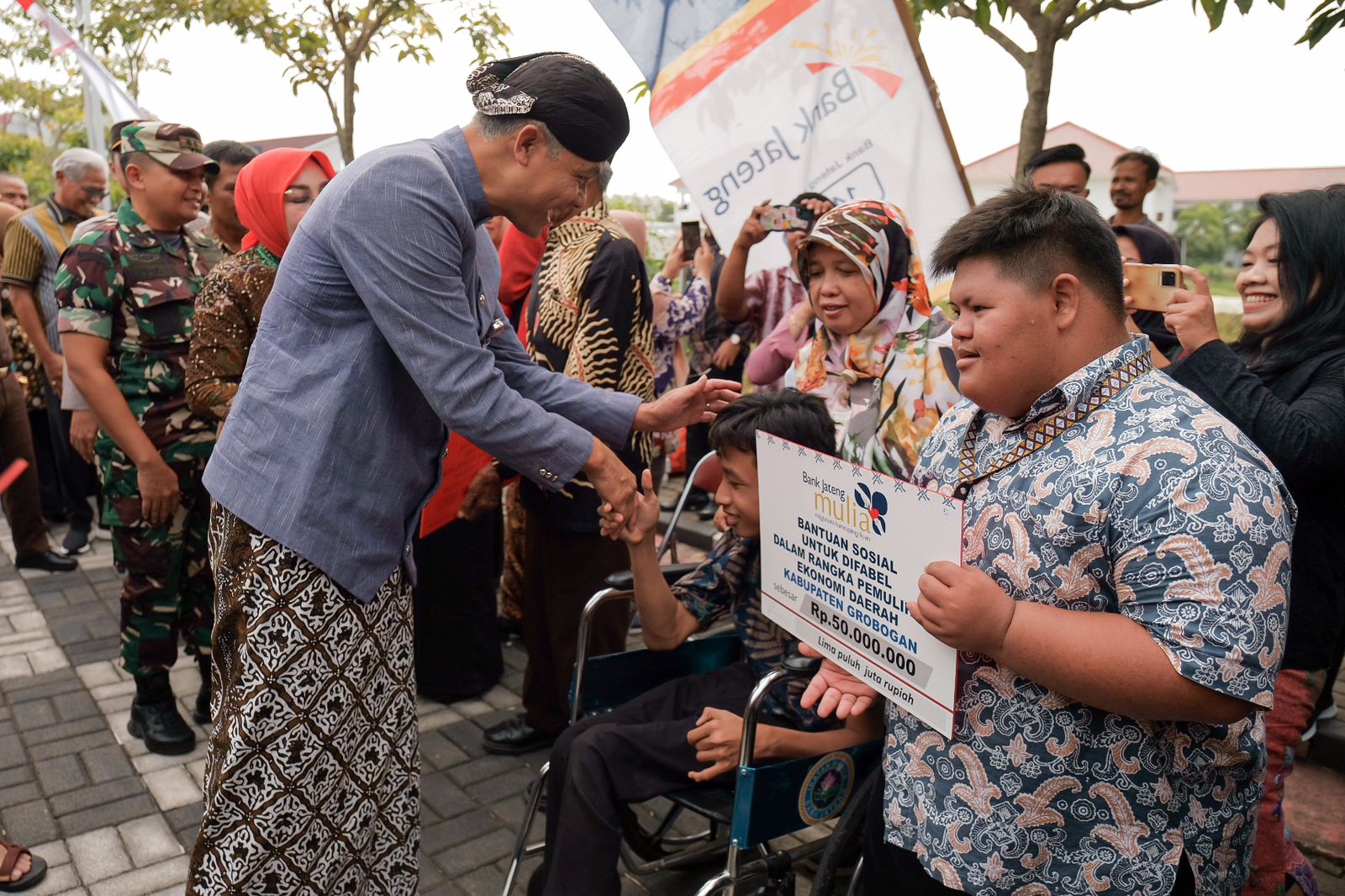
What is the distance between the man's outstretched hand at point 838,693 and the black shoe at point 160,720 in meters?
2.91

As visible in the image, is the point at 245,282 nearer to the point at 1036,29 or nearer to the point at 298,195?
the point at 298,195

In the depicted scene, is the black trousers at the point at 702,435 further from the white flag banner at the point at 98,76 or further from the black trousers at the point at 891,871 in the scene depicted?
the black trousers at the point at 891,871

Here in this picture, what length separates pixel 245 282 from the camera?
3.20 m

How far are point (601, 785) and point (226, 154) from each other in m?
3.11

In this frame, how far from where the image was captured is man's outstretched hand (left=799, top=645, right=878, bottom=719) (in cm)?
187

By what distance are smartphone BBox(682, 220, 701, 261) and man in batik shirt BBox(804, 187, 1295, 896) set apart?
230 inches

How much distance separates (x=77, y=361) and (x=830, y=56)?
9.58ft

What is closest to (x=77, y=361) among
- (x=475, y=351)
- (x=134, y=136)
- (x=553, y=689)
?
(x=134, y=136)

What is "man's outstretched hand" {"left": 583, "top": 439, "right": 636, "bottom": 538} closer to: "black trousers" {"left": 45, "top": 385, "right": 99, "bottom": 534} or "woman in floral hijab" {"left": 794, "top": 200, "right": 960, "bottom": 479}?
"woman in floral hijab" {"left": 794, "top": 200, "right": 960, "bottom": 479}

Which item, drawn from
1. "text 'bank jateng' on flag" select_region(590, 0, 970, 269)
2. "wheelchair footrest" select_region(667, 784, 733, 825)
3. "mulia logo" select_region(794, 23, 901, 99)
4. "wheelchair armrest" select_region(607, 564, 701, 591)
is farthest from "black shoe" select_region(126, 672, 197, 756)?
"mulia logo" select_region(794, 23, 901, 99)

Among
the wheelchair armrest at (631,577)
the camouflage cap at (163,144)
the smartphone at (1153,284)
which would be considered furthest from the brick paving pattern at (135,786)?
the camouflage cap at (163,144)

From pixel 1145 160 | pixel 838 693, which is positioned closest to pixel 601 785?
pixel 838 693

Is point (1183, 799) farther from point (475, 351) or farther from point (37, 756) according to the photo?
point (37, 756)

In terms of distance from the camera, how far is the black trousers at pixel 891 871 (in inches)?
60.6
